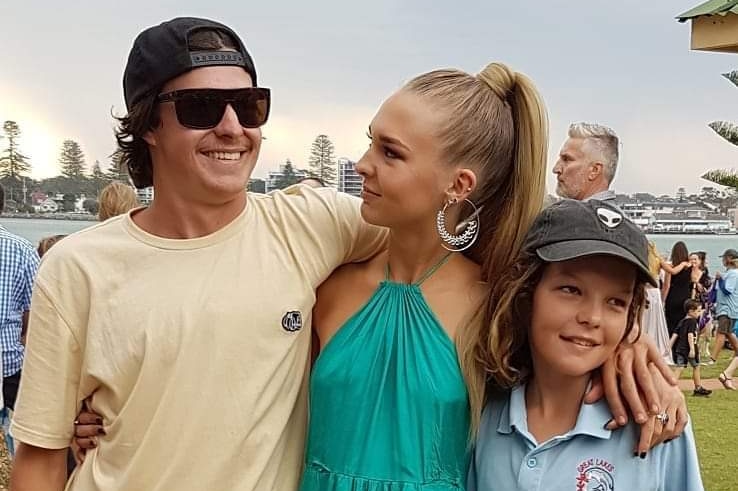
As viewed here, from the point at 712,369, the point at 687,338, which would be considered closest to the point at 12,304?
the point at 687,338

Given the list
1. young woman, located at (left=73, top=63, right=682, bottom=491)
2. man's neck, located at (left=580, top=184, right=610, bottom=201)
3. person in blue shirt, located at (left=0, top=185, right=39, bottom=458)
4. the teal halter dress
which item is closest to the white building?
young woman, located at (left=73, top=63, right=682, bottom=491)

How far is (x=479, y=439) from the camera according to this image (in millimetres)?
2154

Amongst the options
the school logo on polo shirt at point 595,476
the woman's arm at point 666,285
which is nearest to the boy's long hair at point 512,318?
the school logo on polo shirt at point 595,476

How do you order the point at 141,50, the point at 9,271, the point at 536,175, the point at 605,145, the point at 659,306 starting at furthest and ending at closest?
the point at 659,306 → the point at 9,271 → the point at 605,145 → the point at 536,175 → the point at 141,50

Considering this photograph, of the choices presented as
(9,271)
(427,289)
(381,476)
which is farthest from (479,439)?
(9,271)

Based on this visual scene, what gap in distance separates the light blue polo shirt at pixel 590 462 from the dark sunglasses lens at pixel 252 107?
1.03 m

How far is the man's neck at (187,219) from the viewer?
2143mm

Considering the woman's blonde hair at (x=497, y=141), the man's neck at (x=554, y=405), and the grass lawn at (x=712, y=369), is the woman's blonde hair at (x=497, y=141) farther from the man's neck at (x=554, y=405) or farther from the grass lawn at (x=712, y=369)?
the grass lawn at (x=712, y=369)

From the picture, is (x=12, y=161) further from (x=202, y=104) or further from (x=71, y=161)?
(x=202, y=104)

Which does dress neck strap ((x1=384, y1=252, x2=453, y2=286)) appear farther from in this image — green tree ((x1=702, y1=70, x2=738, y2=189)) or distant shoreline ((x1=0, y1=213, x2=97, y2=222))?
green tree ((x1=702, y1=70, x2=738, y2=189))

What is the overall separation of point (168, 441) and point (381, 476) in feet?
1.74

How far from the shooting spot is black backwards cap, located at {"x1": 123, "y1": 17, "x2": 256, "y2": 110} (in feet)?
6.81

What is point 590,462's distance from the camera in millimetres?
2010

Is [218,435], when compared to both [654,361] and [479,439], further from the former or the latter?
[654,361]
